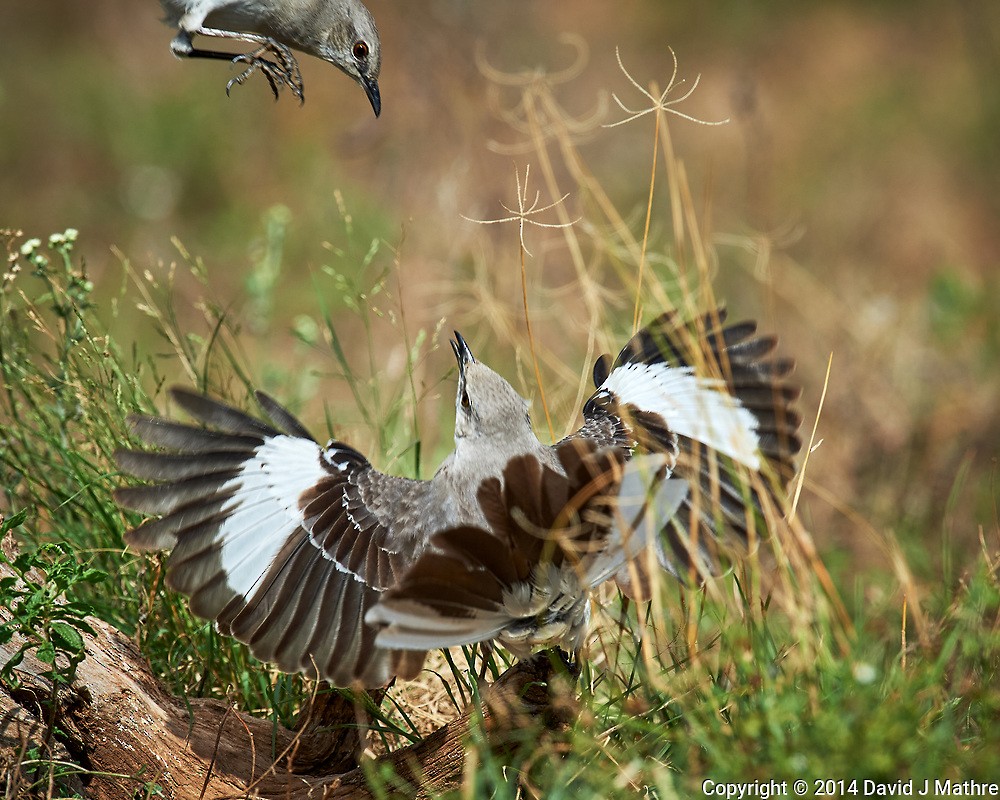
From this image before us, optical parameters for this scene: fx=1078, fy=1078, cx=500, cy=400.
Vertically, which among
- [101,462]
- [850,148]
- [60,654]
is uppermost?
[850,148]

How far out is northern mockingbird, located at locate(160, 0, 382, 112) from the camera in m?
3.43

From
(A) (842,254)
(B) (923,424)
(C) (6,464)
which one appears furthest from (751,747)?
(A) (842,254)

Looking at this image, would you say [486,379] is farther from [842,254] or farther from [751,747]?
[842,254]

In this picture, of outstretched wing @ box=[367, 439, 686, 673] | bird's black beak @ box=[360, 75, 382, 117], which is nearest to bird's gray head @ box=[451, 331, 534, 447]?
outstretched wing @ box=[367, 439, 686, 673]

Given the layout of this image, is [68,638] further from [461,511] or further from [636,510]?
[636,510]

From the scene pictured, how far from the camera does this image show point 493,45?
912cm

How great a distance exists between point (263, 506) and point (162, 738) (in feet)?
2.20

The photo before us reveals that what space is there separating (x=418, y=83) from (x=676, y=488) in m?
5.45

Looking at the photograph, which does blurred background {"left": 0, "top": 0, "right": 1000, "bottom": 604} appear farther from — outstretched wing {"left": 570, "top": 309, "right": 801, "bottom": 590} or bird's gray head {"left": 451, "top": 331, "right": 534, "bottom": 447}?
bird's gray head {"left": 451, "top": 331, "right": 534, "bottom": 447}

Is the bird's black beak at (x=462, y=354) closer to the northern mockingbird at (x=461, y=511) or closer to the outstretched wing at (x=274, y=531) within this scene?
the northern mockingbird at (x=461, y=511)

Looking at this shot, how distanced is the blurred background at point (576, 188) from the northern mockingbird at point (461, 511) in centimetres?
116

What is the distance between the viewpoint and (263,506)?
3078mm

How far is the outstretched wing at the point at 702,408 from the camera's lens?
124 inches

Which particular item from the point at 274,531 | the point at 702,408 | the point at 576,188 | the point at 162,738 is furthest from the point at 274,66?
the point at 576,188
